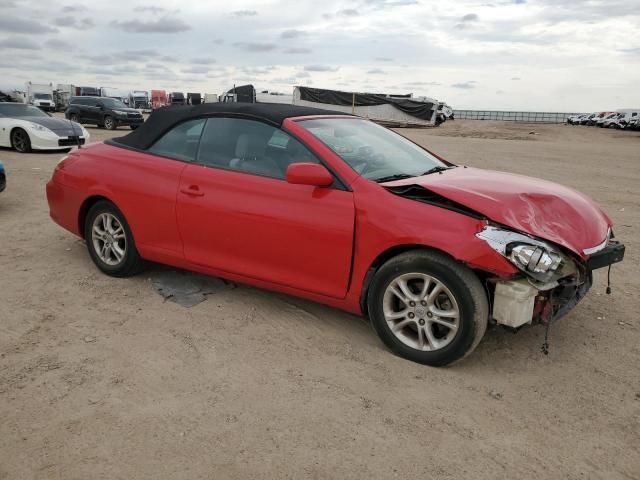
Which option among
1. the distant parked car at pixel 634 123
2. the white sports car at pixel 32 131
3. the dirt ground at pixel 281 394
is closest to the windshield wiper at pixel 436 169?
the dirt ground at pixel 281 394

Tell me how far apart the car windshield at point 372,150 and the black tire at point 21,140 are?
12.4 meters

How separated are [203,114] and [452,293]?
2480 mm

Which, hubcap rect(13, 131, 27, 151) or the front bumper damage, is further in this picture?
hubcap rect(13, 131, 27, 151)

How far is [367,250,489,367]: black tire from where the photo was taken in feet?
10.6

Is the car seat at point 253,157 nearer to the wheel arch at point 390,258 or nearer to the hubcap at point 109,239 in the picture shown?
the wheel arch at point 390,258

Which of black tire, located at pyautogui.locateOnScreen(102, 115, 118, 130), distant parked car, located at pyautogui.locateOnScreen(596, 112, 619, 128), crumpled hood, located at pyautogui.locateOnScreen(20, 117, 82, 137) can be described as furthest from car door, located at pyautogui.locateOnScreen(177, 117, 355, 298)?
distant parked car, located at pyautogui.locateOnScreen(596, 112, 619, 128)

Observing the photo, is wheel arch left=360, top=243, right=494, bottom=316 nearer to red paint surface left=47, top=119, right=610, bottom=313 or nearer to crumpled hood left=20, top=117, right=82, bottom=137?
red paint surface left=47, top=119, right=610, bottom=313

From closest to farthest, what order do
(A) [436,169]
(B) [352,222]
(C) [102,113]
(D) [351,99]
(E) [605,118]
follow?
(B) [352,222] → (A) [436,169] → (C) [102,113] → (D) [351,99] → (E) [605,118]

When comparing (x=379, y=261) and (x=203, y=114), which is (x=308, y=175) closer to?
(x=379, y=261)

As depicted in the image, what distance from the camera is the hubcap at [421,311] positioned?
11.0ft

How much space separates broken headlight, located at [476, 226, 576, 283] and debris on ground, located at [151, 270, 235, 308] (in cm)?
240

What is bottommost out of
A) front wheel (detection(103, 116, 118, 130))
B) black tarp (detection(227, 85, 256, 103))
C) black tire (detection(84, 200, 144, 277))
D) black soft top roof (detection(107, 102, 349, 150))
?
black tire (detection(84, 200, 144, 277))

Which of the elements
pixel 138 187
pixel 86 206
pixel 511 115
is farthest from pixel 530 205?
pixel 511 115

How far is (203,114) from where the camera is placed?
4449mm
